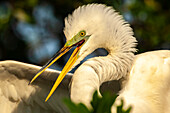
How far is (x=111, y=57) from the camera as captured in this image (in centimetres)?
244

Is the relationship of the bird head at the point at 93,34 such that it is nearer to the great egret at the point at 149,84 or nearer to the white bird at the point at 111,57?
the white bird at the point at 111,57

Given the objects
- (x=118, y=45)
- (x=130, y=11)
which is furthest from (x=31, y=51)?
(x=118, y=45)

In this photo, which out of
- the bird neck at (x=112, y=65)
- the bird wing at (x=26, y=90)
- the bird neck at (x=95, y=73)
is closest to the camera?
the bird neck at (x=95, y=73)

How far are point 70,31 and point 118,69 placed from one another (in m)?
0.42

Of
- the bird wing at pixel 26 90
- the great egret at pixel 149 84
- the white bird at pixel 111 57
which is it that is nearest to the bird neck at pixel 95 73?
the white bird at pixel 111 57

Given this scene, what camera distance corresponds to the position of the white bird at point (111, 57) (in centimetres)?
237

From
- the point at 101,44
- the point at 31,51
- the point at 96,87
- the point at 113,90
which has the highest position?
the point at 101,44

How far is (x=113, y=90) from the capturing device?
2.78 meters

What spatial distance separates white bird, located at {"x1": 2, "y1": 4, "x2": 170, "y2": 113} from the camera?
7.77ft

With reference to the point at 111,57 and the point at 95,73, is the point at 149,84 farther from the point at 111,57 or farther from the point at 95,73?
the point at 95,73

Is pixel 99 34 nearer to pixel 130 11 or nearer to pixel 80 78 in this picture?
pixel 80 78

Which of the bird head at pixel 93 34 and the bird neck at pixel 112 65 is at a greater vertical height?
the bird head at pixel 93 34

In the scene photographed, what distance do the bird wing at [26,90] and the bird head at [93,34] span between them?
41 cm

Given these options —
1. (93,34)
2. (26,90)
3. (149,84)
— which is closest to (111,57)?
(93,34)
